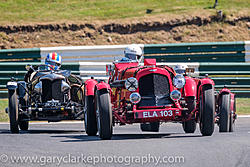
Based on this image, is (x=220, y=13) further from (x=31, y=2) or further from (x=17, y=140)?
(x=17, y=140)

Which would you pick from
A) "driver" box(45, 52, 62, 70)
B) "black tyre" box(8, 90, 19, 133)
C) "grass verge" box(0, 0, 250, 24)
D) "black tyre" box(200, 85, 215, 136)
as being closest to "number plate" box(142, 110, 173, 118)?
"black tyre" box(200, 85, 215, 136)

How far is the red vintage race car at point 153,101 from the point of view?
9.20m

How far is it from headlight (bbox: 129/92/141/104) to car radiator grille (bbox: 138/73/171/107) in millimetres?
236

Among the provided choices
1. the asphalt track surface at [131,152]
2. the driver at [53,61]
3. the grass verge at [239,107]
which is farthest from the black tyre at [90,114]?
the grass verge at [239,107]

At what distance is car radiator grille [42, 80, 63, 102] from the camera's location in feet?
40.1

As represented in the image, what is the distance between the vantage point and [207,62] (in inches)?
739

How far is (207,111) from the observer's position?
9188 mm

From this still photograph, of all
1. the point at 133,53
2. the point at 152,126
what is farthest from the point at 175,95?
the point at 152,126

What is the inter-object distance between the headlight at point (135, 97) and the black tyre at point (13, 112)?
2743 mm

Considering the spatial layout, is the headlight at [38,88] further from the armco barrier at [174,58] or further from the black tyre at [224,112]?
the armco barrier at [174,58]

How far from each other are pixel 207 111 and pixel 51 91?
160 inches

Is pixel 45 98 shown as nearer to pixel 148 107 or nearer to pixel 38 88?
pixel 38 88

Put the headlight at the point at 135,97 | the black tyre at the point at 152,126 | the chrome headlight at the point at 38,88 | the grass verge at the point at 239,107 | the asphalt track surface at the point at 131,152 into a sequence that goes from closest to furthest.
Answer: the asphalt track surface at the point at 131,152, the headlight at the point at 135,97, the black tyre at the point at 152,126, the chrome headlight at the point at 38,88, the grass verge at the point at 239,107

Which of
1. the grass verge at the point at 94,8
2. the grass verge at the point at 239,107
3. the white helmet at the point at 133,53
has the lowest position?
the grass verge at the point at 239,107
